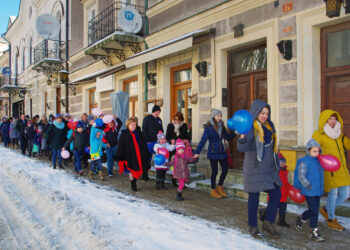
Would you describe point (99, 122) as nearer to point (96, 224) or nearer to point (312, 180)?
point (96, 224)

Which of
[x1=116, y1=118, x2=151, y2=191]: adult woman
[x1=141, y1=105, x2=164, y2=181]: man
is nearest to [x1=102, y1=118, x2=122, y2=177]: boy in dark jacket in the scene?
[x1=141, y1=105, x2=164, y2=181]: man

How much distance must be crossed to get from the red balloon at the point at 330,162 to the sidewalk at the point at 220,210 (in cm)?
87

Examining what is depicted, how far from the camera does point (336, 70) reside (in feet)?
17.7

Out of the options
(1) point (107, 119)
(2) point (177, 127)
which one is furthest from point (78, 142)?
(2) point (177, 127)

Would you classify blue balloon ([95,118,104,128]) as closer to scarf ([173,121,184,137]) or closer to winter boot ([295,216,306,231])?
scarf ([173,121,184,137])

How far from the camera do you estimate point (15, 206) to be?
525 centimetres

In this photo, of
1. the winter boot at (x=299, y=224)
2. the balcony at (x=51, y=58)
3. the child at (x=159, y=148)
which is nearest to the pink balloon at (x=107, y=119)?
the child at (x=159, y=148)

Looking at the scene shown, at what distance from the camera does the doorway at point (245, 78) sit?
6.85 m

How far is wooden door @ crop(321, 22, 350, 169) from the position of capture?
527 centimetres

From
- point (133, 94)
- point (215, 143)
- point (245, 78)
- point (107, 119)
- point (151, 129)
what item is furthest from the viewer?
point (133, 94)

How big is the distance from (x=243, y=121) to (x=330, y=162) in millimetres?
1392

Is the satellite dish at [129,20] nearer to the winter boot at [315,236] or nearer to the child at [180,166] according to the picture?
the child at [180,166]

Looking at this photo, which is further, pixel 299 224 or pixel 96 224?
pixel 299 224

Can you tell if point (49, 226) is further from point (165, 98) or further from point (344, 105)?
point (165, 98)
